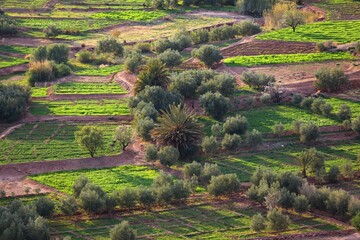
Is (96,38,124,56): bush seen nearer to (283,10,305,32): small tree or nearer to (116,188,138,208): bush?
(283,10,305,32): small tree

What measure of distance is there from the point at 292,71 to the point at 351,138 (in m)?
14.5

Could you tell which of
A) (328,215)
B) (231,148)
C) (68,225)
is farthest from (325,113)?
(68,225)

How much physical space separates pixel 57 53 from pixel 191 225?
35665mm

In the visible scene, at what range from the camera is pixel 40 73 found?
212 feet

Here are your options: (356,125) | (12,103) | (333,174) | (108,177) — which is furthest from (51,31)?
(333,174)

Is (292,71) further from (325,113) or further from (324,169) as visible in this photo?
(324,169)

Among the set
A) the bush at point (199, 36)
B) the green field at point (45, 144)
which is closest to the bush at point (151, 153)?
the green field at point (45, 144)

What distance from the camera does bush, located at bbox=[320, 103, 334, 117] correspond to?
2131 inches

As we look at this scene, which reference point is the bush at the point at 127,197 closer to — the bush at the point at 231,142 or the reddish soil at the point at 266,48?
the bush at the point at 231,142

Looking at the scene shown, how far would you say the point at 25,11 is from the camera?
3684 inches

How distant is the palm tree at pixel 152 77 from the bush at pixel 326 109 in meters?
13.5

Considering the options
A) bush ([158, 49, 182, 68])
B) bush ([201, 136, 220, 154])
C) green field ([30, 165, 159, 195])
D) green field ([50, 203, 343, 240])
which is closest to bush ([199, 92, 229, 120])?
bush ([201, 136, 220, 154])

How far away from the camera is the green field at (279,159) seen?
46406mm

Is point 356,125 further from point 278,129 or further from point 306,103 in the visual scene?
point 306,103
